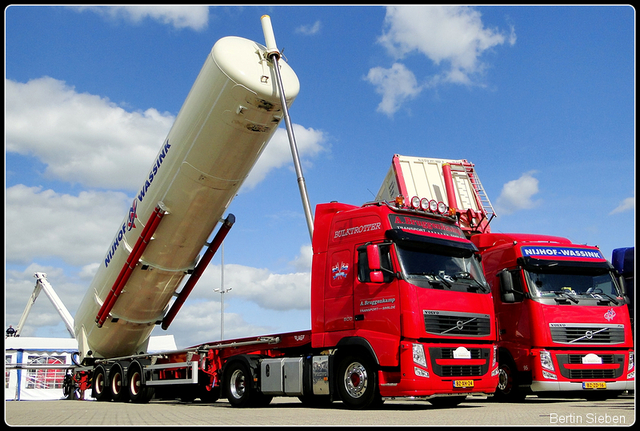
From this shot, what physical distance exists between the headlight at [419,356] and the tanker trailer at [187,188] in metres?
4.46

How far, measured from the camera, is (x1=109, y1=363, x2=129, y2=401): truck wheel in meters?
13.1

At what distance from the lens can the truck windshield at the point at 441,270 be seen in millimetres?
8258

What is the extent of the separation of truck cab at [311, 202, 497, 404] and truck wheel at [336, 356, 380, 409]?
0.05ft

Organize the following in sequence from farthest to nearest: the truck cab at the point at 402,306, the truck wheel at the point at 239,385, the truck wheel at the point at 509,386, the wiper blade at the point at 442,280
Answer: the truck wheel at the point at 509,386, the truck wheel at the point at 239,385, the wiper blade at the point at 442,280, the truck cab at the point at 402,306

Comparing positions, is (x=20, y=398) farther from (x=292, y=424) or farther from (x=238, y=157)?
(x=292, y=424)

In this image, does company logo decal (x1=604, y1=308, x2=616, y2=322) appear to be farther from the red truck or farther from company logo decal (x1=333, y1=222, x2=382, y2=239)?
company logo decal (x1=333, y1=222, x2=382, y2=239)

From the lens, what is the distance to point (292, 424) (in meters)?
6.28

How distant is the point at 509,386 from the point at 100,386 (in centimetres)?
936

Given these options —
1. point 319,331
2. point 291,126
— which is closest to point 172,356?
point 319,331

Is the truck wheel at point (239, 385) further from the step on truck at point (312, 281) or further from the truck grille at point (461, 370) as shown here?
the truck grille at point (461, 370)

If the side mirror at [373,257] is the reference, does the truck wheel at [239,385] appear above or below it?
below

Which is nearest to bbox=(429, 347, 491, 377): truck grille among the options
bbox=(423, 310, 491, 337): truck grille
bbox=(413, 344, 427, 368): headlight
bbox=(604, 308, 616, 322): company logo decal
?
bbox=(413, 344, 427, 368): headlight

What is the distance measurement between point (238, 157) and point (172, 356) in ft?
15.0

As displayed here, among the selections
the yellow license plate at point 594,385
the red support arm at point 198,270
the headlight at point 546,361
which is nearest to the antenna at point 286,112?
the red support arm at point 198,270
